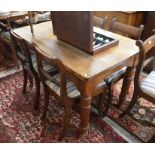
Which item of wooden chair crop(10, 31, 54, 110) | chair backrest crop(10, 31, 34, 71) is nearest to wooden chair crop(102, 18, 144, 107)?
wooden chair crop(10, 31, 54, 110)

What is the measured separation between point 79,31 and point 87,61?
223 mm

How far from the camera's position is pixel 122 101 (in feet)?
6.20

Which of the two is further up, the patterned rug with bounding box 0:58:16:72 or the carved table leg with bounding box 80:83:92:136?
the carved table leg with bounding box 80:83:92:136

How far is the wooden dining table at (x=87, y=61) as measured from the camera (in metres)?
1.23

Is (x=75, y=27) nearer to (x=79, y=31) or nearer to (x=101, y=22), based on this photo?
(x=79, y=31)

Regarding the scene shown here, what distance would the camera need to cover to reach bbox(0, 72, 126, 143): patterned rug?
162cm

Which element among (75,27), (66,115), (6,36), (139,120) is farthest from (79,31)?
(6,36)

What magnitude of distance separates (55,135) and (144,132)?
81 cm

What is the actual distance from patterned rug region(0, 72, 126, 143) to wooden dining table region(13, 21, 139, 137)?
7.8 inches

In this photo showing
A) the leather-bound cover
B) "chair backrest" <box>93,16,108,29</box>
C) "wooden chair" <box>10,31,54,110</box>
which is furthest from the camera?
"chair backrest" <box>93,16,108,29</box>

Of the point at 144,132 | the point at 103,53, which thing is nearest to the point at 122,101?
the point at 144,132

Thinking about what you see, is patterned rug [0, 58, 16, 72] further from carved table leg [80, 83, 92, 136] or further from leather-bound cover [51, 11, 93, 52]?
carved table leg [80, 83, 92, 136]

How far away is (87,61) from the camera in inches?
52.0
